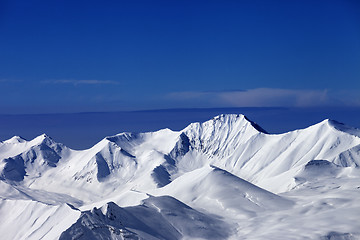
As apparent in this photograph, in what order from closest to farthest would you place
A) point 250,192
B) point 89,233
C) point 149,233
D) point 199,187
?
1. point 89,233
2. point 149,233
3. point 250,192
4. point 199,187

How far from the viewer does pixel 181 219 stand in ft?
474

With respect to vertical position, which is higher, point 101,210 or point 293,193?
point 101,210

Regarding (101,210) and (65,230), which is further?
(101,210)

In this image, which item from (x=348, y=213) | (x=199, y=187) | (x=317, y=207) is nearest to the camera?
(x=348, y=213)

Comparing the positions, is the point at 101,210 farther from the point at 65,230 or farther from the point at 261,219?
the point at 261,219

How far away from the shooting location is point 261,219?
15050 cm

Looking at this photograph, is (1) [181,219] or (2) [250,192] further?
(2) [250,192]

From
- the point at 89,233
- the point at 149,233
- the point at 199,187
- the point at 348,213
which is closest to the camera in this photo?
the point at 89,233

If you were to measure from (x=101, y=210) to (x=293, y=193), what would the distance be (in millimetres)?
85992

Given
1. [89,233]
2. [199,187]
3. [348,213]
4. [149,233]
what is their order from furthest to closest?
[199,187], [348,213], [149,233], [89,233]

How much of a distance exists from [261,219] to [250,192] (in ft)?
93.4

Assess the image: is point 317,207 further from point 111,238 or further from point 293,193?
point 111,238

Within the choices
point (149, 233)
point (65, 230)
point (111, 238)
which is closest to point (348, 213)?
point (149, 233)

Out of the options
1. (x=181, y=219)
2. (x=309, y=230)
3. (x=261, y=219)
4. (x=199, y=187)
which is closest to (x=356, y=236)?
(x=309, y=230)
